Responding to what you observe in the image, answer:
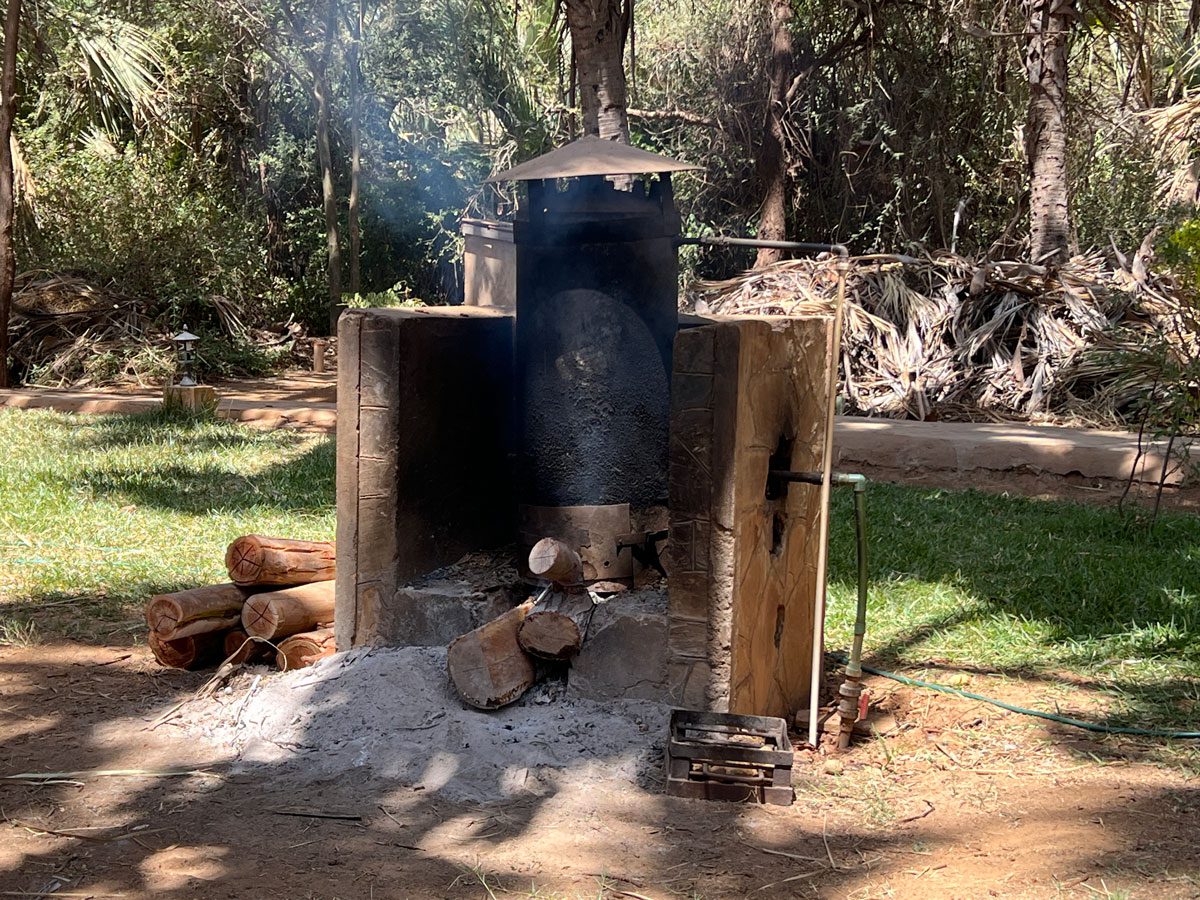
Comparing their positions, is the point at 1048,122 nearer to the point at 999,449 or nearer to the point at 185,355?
the point at 999,449

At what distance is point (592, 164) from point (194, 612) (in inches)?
76.2

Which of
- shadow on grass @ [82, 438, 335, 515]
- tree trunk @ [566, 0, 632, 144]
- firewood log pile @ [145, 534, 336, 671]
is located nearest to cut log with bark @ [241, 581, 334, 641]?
firewood log pile @ [145, 534, 336, 671]

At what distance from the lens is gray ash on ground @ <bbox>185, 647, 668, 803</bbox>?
132 inches

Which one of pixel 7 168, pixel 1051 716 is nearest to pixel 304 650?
pixel 1051 716

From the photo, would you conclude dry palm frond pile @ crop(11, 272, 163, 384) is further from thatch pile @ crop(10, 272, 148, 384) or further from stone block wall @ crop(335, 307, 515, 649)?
stone block wall @ crop(335, 307, 515, 649)

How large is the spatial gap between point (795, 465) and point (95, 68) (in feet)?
43.9

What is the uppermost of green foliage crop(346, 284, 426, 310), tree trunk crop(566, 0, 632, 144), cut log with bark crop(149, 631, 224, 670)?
tree trunk crop(566, 0, 632, 144)

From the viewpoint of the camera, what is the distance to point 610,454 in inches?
148

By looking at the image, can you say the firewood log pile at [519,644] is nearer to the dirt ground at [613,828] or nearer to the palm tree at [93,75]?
the dirt ground at [613,828]

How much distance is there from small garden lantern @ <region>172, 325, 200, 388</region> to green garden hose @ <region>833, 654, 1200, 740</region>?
7256 mm

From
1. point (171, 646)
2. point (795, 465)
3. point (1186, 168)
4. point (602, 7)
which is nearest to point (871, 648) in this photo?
point (795, 465)

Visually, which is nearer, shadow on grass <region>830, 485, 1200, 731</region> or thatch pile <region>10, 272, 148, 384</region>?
shadow on grass <region>830, 485, 1200, 731</region>

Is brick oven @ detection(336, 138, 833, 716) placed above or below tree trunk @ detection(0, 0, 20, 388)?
below

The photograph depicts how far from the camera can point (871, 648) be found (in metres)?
4.69
